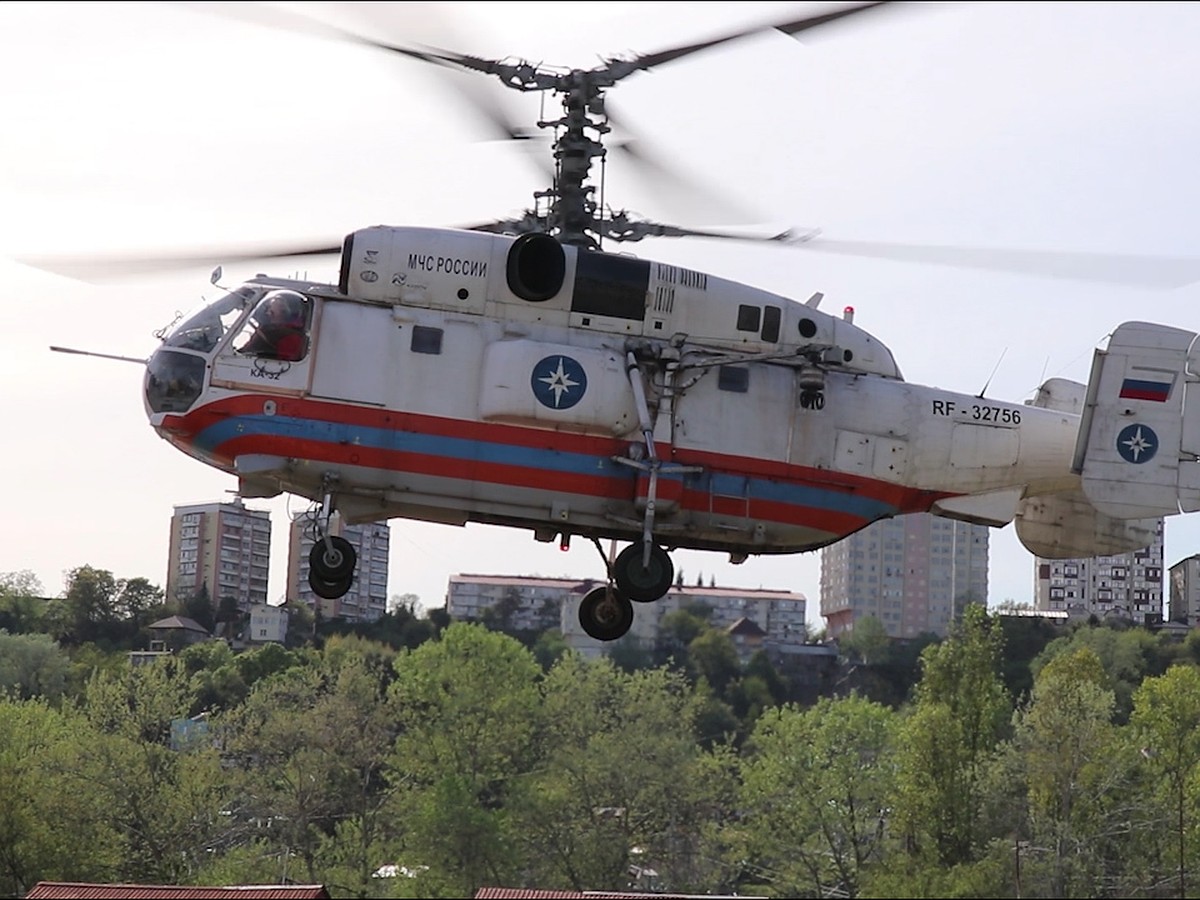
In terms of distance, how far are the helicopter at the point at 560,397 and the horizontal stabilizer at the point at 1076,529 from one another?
2.25 meters

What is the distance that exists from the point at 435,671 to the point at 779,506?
51.0m

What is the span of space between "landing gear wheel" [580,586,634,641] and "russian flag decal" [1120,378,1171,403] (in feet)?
21.0

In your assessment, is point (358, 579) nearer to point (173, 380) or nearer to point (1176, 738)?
point (1176, 738)

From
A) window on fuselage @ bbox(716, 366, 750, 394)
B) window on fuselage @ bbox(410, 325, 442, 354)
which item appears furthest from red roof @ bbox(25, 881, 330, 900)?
window on fuselage @ bbox(716, 366, 750, 394)

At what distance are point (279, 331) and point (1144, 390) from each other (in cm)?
1007

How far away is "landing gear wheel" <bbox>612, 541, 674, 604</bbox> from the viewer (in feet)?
80.9

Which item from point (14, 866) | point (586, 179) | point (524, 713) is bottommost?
point (14, 866)

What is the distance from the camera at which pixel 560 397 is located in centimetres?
2419

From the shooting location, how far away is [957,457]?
25547 millimetres

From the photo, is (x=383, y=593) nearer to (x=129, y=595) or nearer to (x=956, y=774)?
(x=129, y=595)

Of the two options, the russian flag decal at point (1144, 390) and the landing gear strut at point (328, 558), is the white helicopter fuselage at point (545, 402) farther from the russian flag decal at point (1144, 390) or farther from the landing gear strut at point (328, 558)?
the russian flag decal at point (1144, 390)

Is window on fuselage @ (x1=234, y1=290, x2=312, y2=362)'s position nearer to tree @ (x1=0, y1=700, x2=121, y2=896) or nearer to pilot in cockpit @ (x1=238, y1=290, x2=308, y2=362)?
pilot in cockpit @ (x1=238, y1=290, x2=308, y2=362)

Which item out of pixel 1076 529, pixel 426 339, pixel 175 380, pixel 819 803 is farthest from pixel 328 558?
pixel 819 803

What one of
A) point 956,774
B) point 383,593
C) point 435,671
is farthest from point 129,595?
point 956,774
